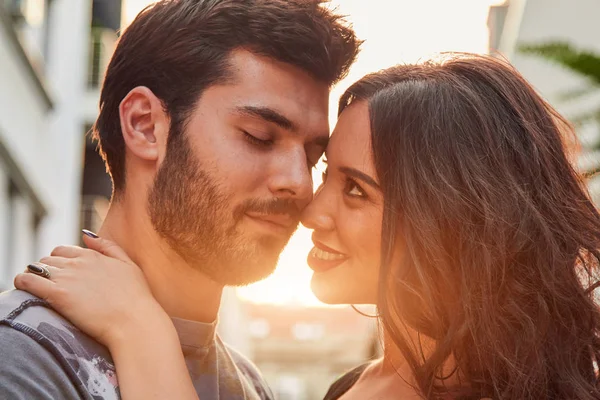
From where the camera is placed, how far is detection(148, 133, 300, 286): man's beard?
3275 mm

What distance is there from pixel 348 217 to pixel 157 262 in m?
0.63

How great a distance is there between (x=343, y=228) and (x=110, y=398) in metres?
0.89

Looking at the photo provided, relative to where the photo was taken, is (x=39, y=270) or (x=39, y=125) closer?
(x=39, y=270)

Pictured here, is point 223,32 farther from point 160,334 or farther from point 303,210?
point 160,334

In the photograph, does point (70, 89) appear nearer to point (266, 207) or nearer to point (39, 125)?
point (39, 125)

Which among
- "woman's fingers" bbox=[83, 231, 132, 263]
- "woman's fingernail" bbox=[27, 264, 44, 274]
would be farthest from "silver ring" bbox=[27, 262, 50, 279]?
"woman's fingers" bbox=[83, 231, 132, 263]

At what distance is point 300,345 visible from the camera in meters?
43.2

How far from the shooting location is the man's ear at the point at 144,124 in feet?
11.0

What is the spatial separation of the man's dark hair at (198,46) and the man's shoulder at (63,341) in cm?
73

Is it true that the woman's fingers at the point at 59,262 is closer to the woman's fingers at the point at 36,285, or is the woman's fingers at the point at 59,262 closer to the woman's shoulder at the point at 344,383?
the woman's fingers at the point at 36,285

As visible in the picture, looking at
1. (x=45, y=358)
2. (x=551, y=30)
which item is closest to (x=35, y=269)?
(x=45, y=358)

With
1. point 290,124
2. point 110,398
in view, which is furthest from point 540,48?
point 110,398

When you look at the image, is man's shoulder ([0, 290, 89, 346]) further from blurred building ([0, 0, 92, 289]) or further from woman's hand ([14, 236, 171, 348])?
blurred building ([0, 0, 92, 289])

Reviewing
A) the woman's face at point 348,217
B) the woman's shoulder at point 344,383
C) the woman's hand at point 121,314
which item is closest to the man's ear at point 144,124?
the woman's hand at point 121,314
